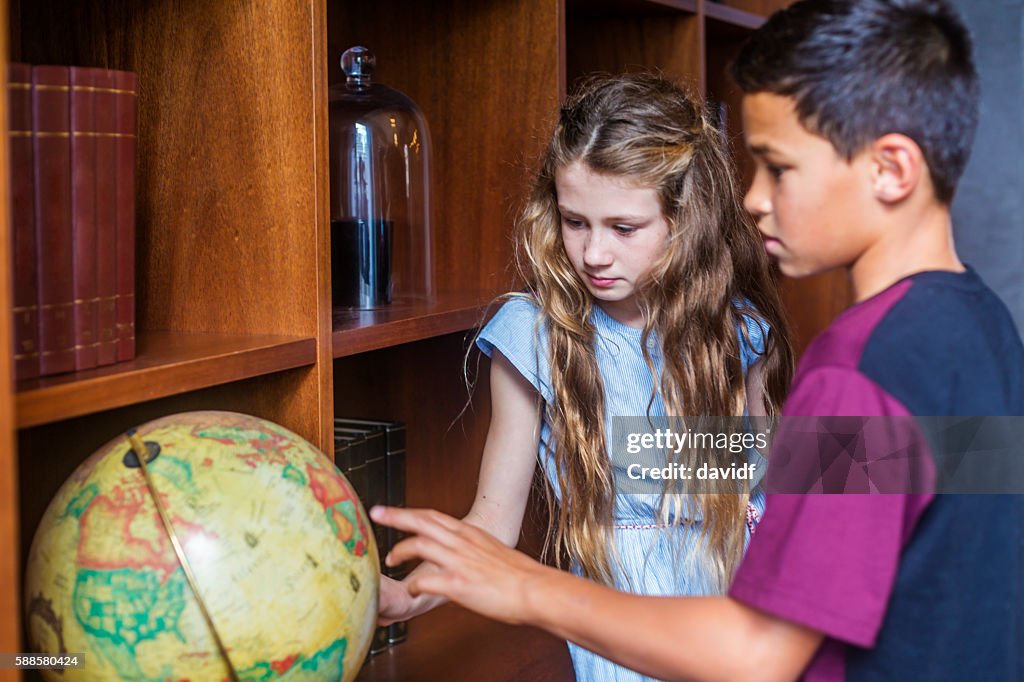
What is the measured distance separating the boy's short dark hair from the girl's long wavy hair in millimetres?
671

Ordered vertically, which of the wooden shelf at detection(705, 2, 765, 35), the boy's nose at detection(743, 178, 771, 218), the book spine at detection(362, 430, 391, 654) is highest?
the wooden shelf at detection(705, 2, 765, 35)

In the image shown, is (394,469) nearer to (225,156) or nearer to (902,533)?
(225,156)

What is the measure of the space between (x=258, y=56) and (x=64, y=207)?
361mm

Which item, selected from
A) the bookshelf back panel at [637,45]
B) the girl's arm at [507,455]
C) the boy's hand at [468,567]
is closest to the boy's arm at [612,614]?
the boy's hand at [468,567]

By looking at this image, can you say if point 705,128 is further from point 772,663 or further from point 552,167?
point 772,663

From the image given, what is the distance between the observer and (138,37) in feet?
4.99

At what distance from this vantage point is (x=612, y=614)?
1150mm

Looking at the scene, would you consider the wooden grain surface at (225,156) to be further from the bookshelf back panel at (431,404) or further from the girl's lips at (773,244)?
the bookshelf back panel at (431,404)

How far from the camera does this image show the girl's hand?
1.48 metres

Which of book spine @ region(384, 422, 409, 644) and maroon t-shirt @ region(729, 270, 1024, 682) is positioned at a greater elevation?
maroon t-shirt @ region(729, 270, 1024, 682)

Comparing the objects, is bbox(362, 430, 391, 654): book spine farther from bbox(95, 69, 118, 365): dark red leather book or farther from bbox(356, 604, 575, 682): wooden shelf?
bbox(95, 69, 118, 365): dark red leather book

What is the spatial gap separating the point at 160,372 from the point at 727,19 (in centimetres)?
189

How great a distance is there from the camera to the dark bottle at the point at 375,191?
73.4 inches

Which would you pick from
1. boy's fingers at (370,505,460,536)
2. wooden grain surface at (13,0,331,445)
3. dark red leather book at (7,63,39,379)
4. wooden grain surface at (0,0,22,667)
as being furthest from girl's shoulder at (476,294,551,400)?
wooden grain surface at (0,0,22,667)
